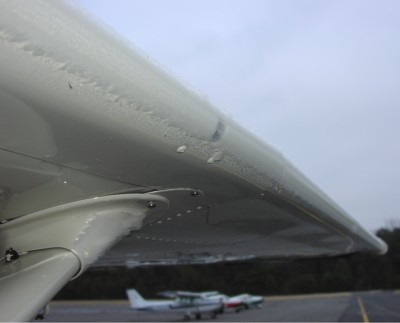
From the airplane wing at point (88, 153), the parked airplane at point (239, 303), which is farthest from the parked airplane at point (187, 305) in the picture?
the airplane wing at point (88, 153)

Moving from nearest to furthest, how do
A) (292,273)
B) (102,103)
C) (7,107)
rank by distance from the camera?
(7,107) → (102,103) → (292,273)

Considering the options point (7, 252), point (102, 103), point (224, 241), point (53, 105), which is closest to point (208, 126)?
point (102, 103)

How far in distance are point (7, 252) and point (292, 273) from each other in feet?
189

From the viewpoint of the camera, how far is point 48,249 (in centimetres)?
172

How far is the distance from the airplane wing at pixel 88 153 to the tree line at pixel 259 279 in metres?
46.5

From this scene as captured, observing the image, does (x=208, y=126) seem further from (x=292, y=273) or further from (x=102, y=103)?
(x=292, y=273)

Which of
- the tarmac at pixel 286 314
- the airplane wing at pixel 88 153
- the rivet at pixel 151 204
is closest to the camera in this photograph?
the airplane wing at pixel 88 153

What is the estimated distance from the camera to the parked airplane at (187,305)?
77.2 ft

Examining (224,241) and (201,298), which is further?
(201,298)

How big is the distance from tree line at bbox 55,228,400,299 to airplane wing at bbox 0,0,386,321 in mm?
46460

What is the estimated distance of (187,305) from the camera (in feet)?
80.6

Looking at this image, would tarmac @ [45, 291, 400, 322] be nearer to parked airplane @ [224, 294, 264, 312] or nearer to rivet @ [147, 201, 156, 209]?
parked airplane @ [224, 294, 264, 312]

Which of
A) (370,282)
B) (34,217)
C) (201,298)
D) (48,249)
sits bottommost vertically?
(48,249)

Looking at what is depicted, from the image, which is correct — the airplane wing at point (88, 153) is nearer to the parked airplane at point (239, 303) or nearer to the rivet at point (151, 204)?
the rivet at point (151, 204)
